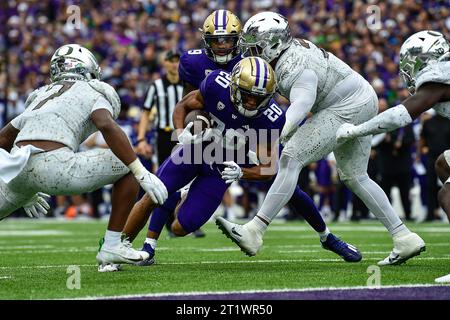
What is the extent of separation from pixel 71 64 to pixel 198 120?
948 millimetres

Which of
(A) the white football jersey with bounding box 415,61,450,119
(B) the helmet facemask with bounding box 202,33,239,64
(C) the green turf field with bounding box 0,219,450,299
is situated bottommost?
(C) the green turf field with bounding box 0,219,450,299

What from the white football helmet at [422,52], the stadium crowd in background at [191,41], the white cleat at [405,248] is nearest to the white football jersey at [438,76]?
the white football helmet at [422,52]

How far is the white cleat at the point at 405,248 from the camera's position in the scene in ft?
18.6

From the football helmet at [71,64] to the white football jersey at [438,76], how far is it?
191 centimetres

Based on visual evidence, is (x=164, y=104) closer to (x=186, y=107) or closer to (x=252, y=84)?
(x=186, y=107)

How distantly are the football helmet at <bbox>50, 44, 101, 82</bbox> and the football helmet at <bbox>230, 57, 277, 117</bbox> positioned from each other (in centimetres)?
87

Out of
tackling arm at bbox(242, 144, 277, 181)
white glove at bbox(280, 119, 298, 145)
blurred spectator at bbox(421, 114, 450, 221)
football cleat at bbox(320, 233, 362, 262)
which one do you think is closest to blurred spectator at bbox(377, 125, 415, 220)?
blurred spectator at bbox(421, 114, 450, 221)

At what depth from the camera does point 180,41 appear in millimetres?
18406

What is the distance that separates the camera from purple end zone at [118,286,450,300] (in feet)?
13.3

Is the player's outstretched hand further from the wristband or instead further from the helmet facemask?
the helmet facemask

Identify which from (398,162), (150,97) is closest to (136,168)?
(150,97)

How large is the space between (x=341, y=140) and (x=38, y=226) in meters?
7.59
